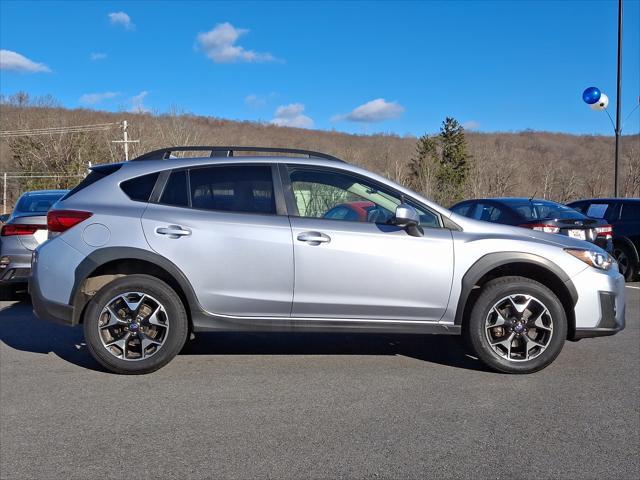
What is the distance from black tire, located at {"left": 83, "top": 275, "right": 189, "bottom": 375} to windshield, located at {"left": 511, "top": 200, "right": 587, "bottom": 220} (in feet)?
20.6

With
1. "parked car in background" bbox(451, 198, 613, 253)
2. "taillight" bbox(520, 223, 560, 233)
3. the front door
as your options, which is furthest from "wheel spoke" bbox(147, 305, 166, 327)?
"taillight" bbox(520, 223, 560, 233)

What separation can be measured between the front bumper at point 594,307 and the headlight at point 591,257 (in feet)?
0.28

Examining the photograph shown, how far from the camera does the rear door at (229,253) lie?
4863mm

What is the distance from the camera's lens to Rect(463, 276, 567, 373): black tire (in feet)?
16.3

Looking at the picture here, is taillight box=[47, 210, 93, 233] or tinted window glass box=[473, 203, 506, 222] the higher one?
tinted window glass box=[473, 203, 506, 222]

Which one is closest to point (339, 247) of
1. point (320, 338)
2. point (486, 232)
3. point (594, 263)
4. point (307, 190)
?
point (307, 190)

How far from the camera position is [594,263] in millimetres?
5125

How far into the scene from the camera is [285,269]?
4.88 m

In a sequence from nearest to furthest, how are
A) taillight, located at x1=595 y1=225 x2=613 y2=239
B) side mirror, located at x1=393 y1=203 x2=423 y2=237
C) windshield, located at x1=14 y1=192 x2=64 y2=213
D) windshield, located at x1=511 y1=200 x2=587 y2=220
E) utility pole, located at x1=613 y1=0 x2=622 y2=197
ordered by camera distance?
1. side mirror, located at x1=393 y1=203 x2=423 y2=237
2. windshield, located at x1=14 y1=192 x2=64 y2=213
3. windshield, located at x1=511 y1=200 x2=587 y2=220
4. taillight, located at x1=595 y1=225 x2=613 y2=239
5. utility pole, located at x1=613 y1=0 x2=622 y2=197

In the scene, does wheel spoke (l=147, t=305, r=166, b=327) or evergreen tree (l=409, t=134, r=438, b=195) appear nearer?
wheel spoke (l=147, t=305, r=166, b=327)

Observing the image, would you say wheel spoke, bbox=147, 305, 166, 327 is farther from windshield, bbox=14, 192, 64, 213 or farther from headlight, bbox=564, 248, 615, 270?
windshield, bbox=14, 192, 64, 213

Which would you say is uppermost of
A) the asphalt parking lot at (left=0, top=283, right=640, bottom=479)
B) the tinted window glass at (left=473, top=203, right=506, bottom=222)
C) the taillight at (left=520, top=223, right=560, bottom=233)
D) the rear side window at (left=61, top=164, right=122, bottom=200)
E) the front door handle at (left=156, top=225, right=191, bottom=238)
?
the rear side window at (left=61, top=164, right=122, bottom=200)

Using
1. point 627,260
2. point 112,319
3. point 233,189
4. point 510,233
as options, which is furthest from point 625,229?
point 112,319

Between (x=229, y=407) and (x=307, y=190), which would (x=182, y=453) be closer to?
(x=229, y=407)
